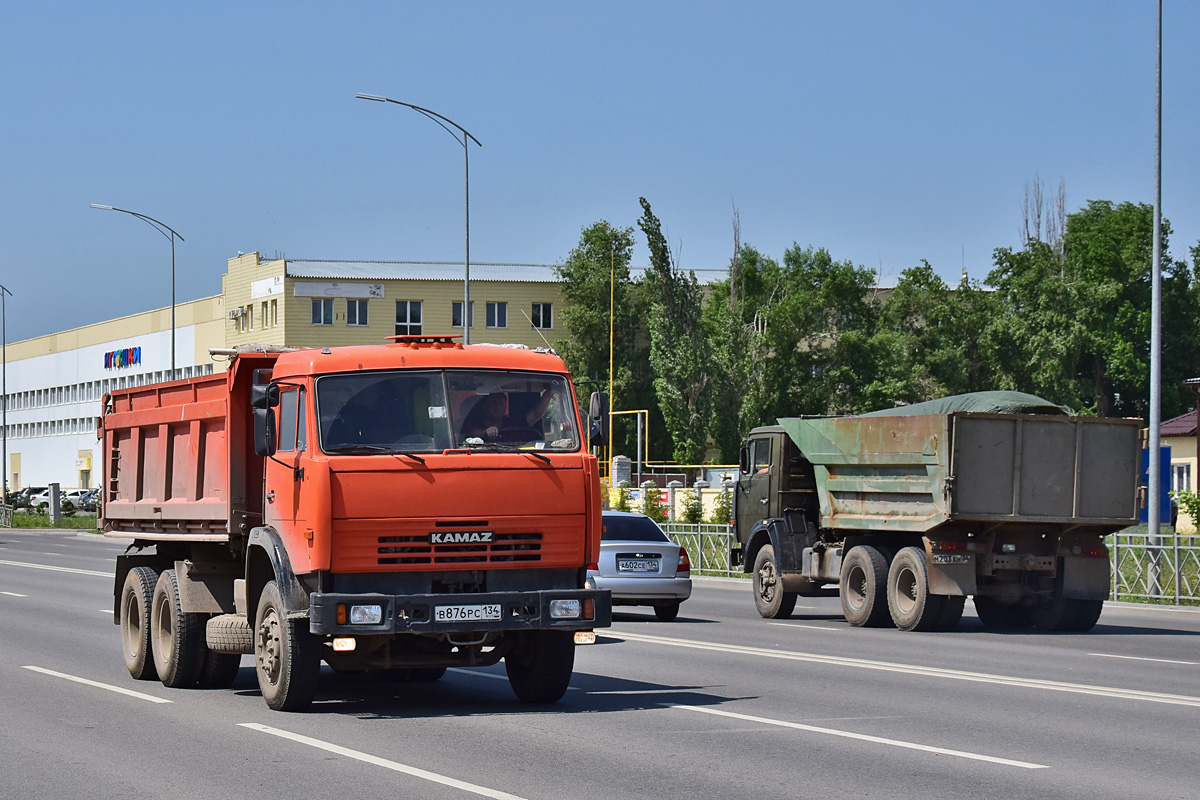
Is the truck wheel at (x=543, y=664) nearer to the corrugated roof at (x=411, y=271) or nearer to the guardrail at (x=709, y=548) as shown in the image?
the guardrail at (x=709, y=548)

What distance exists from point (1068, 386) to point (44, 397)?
74863mm

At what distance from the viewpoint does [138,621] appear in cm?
1433

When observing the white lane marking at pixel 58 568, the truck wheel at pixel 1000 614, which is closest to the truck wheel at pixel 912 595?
the truck wheel at pixel 1000 614

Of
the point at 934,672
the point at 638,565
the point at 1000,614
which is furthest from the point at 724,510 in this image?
the point at 934,672

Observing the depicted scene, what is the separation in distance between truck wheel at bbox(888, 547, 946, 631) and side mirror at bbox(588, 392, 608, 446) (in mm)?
9338

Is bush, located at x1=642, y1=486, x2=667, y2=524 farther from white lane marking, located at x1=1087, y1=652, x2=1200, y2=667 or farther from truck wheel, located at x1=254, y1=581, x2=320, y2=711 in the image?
truck wheel, located at x1=254, y1=581, x2=320, y2=711

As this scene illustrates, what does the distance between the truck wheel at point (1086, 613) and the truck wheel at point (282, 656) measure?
1242cm

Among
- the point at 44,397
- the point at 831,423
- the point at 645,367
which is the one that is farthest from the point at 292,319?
the point at 831,423

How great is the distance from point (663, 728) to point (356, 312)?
79532mm

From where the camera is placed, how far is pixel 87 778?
913 cm

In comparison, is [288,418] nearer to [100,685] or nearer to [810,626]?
[100,685]

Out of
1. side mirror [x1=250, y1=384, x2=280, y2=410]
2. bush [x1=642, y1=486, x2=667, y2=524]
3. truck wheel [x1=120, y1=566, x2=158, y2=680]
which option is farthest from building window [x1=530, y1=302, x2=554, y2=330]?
side mirror [x1=250, y1=384, x2=280, y2=410]

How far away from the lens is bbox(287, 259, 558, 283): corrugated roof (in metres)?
88.8

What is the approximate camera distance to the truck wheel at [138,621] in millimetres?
14172
